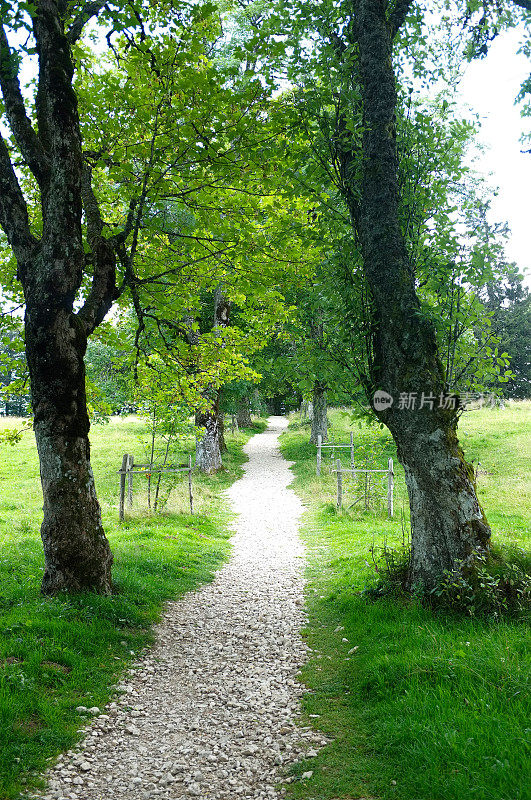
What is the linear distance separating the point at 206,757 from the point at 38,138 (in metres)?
8.09

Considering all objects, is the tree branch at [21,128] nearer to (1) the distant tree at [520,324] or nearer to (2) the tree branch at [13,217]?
(2) the tree branch at [13,217]

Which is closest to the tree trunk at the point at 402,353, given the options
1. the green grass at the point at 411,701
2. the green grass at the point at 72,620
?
the green grass at the point at 411,701

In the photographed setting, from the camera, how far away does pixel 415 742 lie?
3.88 meters

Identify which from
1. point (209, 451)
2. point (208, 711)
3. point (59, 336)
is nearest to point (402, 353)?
point (59, 336)

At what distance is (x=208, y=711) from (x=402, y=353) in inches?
181

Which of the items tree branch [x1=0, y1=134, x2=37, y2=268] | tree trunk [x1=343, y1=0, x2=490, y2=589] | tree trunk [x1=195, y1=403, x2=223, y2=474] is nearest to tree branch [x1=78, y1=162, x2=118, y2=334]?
tree branch [x1=0, y1=134, x2=37, y2=268]

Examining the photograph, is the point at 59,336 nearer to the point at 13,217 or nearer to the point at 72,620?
the point at 13,217

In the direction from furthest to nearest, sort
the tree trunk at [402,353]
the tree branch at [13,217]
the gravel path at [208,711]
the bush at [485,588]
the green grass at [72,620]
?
the tree branch at [13,217], the tree trunk at [402,353], the bush at [485,588], the green grass at [72,620], the gravel path at [208,711]

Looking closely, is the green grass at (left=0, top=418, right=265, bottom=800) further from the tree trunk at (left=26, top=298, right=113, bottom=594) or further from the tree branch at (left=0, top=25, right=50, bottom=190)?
the tree branch at (left=0, top=25, right=50, bottom=190)

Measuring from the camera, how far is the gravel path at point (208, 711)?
4.07m

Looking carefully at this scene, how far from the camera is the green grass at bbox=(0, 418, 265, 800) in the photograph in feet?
14.5

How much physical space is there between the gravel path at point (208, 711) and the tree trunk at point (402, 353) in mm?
2225

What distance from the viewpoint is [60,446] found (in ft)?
22.6

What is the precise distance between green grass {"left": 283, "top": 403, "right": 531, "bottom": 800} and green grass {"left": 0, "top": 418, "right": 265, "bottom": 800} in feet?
7.20
